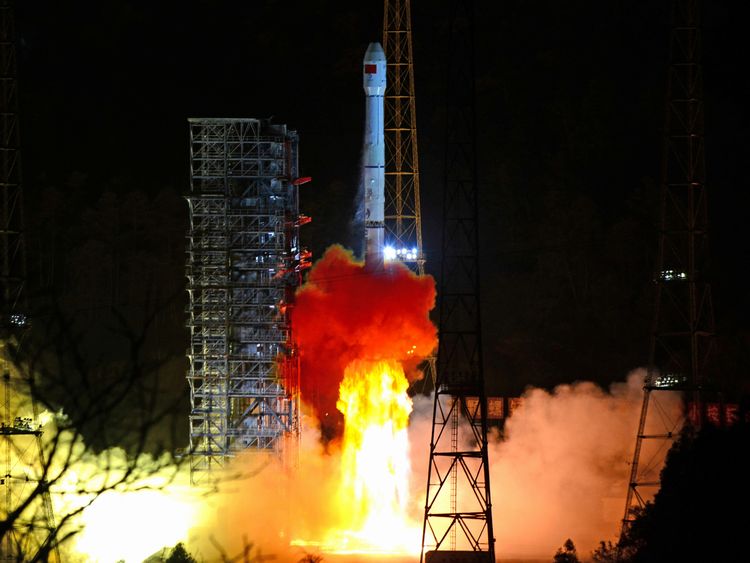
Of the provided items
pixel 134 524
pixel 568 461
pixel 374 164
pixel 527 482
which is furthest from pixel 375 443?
pixel 374 164

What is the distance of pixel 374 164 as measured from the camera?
2002 inches

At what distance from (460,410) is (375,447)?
501 cm

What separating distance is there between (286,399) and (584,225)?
83.0 ft

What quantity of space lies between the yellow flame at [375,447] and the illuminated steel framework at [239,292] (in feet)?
8.09

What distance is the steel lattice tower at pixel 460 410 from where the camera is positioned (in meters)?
42.0

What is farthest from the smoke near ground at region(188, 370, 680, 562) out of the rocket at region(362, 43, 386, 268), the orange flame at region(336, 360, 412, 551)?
the rocket at region(362, 43, 386, 268)

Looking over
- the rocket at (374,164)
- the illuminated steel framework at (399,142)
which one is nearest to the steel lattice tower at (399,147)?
the illuminated steel framework at (399,142)

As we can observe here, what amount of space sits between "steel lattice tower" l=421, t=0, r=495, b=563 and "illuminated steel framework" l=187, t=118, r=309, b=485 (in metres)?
4.95

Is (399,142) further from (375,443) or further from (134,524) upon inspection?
(134,524)

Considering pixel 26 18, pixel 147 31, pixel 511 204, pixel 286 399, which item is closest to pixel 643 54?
pixel 511 204

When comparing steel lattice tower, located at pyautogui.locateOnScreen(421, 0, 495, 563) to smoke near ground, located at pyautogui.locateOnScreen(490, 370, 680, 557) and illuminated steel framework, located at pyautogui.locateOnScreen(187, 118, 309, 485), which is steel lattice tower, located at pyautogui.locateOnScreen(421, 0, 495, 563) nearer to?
smoke near ground, located at pyautogui.locateOnScreen(490, 370, 680, 557)

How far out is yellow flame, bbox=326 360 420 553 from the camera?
51500 mm

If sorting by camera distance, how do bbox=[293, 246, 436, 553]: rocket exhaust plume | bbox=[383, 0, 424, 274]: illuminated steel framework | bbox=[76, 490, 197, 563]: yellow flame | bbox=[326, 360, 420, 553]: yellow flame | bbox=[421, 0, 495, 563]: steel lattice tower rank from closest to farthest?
bbox=[421, 0, 495, 563]: steel lattice tower < bbox=[76, 490, 197, 563]: yellow flame < bbox=[293, 246, 436, 553]: rocket exhaust plume < bbox=[326, 360, 420, 553]: yellow flame < bbox=[383, 0, 424, 274]: illuminated steel framework

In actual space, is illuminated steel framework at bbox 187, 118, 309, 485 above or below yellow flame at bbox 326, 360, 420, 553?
above
